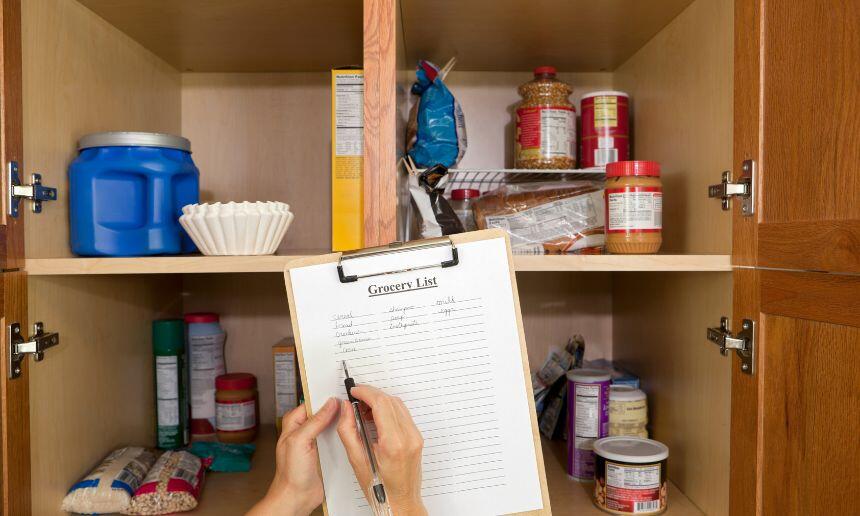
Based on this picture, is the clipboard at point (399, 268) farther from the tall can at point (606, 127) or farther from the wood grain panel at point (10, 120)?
the tall can at point (606, 127)

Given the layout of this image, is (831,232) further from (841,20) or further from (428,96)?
(428,96)

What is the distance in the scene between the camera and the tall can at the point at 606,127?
1229 millimetres

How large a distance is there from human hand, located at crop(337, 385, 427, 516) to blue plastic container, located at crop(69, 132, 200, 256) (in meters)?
0.46

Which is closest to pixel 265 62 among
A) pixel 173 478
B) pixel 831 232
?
pixel 173 478

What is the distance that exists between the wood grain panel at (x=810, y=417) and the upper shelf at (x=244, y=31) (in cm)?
79

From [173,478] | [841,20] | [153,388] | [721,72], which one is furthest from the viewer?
[153,388]

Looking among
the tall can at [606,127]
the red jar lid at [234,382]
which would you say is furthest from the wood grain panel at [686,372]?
the red jar lid at [234,382]

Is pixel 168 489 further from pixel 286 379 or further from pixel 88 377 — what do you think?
pixel 286 379

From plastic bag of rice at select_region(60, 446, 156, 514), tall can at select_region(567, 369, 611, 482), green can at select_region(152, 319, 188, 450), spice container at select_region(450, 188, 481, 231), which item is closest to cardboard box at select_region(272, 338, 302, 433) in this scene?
green can at select_region(152, 319, 188, 450)

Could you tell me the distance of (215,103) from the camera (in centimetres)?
147

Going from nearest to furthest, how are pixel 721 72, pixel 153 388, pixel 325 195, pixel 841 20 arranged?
pixel 841 20 → pixel 721 72 → pixel 153 388 → pixel 325 195

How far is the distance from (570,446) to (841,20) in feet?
2.53

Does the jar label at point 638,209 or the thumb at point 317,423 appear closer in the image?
the thumb at point 317,423

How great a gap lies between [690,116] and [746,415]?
48cm
